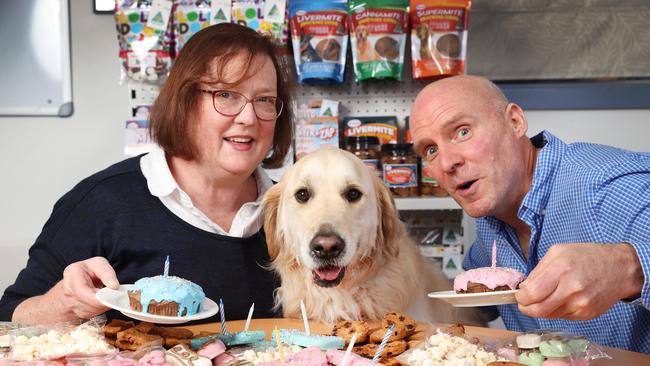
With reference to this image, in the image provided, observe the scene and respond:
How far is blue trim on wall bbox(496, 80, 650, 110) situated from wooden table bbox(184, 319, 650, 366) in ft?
6.92

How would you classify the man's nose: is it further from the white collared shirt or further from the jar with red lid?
the jar with red lid

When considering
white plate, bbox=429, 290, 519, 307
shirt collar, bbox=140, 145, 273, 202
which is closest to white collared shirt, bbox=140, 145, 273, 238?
shirt collar, bbox=140, 145, 273, 202

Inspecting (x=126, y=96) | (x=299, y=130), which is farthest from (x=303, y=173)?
(x=126, y=96)

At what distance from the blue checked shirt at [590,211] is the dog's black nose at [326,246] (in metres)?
0.49

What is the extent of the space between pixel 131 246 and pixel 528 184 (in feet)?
3.77

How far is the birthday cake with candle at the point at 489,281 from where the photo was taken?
1242mm

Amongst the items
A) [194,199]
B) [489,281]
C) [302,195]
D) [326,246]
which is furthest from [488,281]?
[194,199]

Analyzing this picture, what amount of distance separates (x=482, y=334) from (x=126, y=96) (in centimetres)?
266

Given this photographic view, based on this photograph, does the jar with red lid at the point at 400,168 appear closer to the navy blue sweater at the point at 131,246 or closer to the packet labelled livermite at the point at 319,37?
the packet labelled livermite at the point at 319,37

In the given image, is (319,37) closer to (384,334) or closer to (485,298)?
(384,334)

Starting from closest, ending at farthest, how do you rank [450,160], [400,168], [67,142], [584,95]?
[450,160]
[400,168]
[584,95]
[67,142]

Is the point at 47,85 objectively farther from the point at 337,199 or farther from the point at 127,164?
the point at 337,199

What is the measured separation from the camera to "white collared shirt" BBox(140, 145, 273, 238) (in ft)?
6.40

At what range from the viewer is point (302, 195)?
196 cm
